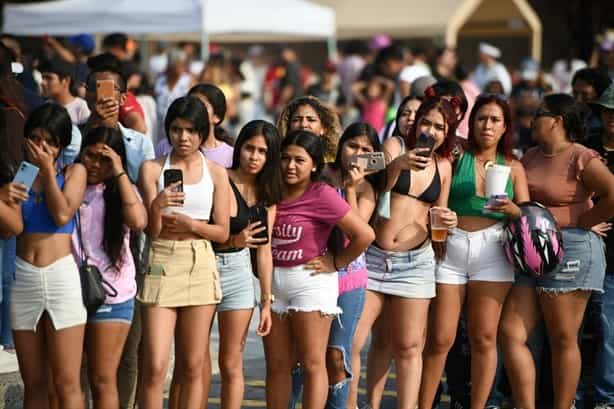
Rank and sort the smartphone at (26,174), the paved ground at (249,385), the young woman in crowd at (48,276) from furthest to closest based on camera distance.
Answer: the paved ground at (249,385)
the young woman in crowd at (48,276)
the smartphone at (26,174)

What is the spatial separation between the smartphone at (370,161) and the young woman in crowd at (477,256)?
0.79m

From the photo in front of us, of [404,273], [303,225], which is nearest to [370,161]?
[303,225]

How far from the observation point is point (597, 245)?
7270mm

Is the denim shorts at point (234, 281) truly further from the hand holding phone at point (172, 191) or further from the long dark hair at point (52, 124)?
the long dark hair at point (52, 124)

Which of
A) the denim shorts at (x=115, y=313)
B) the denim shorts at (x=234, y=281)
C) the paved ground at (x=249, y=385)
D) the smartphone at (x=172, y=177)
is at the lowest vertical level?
the paved ground at (x=249, y=385)

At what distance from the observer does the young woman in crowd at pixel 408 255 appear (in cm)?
684

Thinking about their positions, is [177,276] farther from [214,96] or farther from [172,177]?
[214,96]

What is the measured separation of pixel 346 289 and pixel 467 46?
22006 mm

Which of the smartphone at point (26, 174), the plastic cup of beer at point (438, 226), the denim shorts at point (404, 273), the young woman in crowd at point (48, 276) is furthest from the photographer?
the denim shorts at point (404, 273)

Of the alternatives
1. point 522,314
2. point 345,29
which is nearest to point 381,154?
point 522,314

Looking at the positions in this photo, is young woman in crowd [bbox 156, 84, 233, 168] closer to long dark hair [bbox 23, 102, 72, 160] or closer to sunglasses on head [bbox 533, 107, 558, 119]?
long dark hair [bbox 23, 102, 72, 160]

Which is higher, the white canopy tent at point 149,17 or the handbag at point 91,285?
the white canopy tent at point 149,17

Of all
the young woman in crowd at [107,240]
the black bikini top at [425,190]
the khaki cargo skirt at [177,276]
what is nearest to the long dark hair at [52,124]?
the young woman in crowd at [107,240]

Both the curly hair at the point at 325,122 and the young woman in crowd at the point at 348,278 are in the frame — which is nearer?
the young woman in crowd at the point at 348,278
